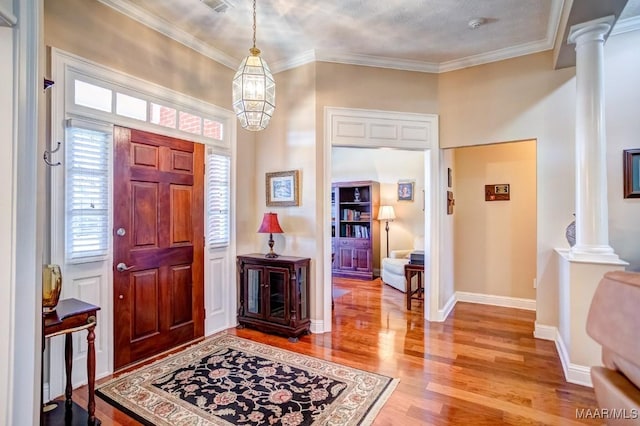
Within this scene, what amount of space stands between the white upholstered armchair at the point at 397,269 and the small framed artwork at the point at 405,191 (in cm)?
92

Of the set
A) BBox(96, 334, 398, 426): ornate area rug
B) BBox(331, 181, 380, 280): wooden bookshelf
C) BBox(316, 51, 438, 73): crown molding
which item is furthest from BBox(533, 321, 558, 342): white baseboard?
BBox(331, 181, 380, 280): wooden bookshelf

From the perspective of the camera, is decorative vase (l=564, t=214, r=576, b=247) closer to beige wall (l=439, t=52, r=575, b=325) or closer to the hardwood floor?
beige wall (l=439, t=52, r=575, b=325)

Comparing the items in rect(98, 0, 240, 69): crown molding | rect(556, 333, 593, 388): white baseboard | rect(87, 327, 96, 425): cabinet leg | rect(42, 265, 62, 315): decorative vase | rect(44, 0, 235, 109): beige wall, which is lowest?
rect(556, 333, 593, 388): white baseboard

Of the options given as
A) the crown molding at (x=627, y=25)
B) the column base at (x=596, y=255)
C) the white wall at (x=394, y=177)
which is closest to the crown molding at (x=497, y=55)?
the crown molding at (x=627, y=25)

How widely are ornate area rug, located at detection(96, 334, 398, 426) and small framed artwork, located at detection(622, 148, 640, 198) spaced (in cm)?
303

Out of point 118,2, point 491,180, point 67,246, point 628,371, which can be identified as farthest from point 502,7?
point 67,246

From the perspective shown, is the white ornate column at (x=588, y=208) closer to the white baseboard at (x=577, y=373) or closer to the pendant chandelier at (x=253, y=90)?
the white baseboard at (x=577, y=373)

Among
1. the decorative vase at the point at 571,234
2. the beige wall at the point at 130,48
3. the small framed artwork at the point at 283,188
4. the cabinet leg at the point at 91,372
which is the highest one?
the beige wall at the point at 130,48

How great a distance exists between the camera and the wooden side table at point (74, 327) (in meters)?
1.88

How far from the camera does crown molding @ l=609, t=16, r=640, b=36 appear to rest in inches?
126

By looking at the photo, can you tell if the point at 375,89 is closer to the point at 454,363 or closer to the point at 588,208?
the point at 588,208

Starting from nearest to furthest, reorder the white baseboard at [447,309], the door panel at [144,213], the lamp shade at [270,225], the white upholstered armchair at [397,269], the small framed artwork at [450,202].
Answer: the door panel at [144,213] → the lamp shade at [270,225] → the white baseboard at [447,309] → the small framed artwork at [450,202] → the white upholstered armchair at [397,269]

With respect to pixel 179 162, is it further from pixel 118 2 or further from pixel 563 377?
pixel 563 377

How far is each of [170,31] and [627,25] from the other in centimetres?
456
